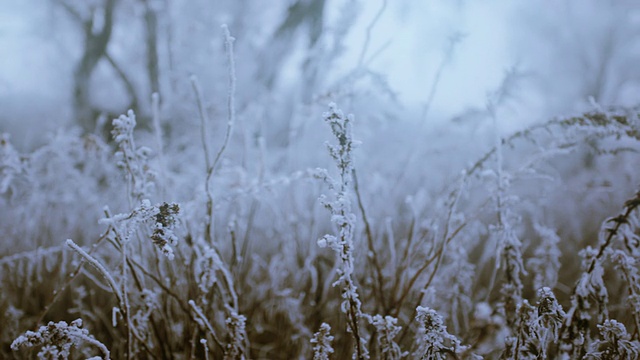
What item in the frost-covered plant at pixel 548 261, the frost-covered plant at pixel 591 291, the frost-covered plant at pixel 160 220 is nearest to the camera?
the frost-covered plant at pixel 160 220

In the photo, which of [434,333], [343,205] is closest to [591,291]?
[434,333]

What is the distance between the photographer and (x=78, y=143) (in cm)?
150

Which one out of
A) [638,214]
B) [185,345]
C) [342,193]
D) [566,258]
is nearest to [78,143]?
[185,345]

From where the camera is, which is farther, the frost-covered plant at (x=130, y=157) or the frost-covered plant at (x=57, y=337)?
the frost-covered plant at (x=130, y=157)

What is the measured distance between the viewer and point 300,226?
1643mm


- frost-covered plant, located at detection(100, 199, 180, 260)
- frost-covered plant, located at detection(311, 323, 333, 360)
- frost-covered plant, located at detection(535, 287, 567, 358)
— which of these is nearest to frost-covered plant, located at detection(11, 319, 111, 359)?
frost-covered plant, located at detection(100, 199, 180, 260)

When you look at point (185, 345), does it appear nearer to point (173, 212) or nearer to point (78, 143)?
point (173, 212)

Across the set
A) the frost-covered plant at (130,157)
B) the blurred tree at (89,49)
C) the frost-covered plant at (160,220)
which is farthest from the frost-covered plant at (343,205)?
the blurred tree at (89,49)

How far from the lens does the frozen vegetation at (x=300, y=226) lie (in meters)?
0.73

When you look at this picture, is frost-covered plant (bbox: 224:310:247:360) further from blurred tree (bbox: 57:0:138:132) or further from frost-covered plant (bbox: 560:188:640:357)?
blurred tree (bbox: 57:0:138:132)

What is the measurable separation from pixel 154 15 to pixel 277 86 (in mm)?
1094

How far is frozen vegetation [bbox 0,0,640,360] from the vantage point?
0.73 m

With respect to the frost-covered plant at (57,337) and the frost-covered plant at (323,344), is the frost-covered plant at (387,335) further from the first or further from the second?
the frost-covered plant at (57,337)

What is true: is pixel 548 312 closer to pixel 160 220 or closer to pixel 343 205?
pixel 343 205
